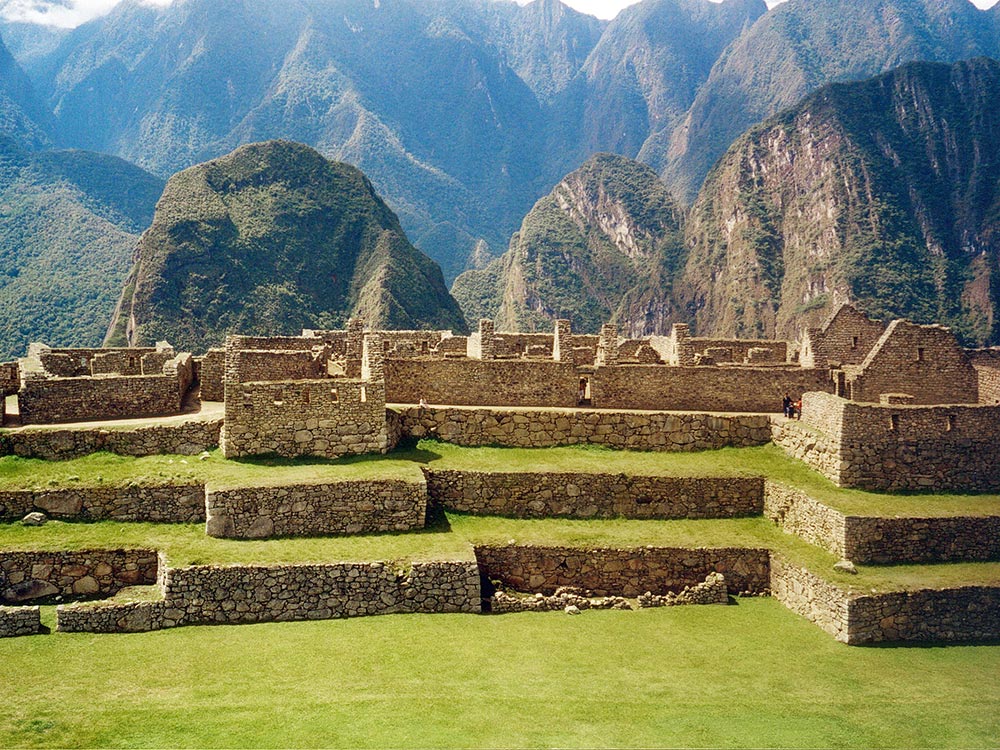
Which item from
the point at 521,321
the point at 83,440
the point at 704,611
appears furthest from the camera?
the point at 521,321

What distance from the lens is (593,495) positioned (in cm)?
1991

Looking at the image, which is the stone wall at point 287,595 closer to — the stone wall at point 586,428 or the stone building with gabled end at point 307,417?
the stone building with gabled end at point 307,417

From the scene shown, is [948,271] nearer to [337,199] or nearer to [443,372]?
[337,199]

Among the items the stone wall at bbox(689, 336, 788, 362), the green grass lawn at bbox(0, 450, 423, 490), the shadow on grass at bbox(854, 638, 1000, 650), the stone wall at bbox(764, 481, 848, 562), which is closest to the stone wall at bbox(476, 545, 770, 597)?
the stone wall at bbox(764, 481, 848, 562)

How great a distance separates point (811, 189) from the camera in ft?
610

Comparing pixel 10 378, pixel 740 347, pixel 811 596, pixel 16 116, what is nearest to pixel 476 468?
pixel 811 596

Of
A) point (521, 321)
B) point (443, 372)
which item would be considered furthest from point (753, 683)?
point (521, 321)

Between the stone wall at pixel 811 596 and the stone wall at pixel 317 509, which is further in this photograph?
the stone wall at pixel 317 509

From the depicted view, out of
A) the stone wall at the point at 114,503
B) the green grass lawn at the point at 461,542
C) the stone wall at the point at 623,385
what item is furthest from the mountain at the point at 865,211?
the stone wall at the point at 114,503

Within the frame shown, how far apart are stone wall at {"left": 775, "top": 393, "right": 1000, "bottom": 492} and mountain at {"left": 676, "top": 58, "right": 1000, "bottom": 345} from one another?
141345 mm

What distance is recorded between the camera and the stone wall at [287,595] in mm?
15312

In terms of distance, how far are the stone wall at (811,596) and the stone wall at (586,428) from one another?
4.38m

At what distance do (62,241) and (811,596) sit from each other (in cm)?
10786

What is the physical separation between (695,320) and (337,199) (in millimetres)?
88235
